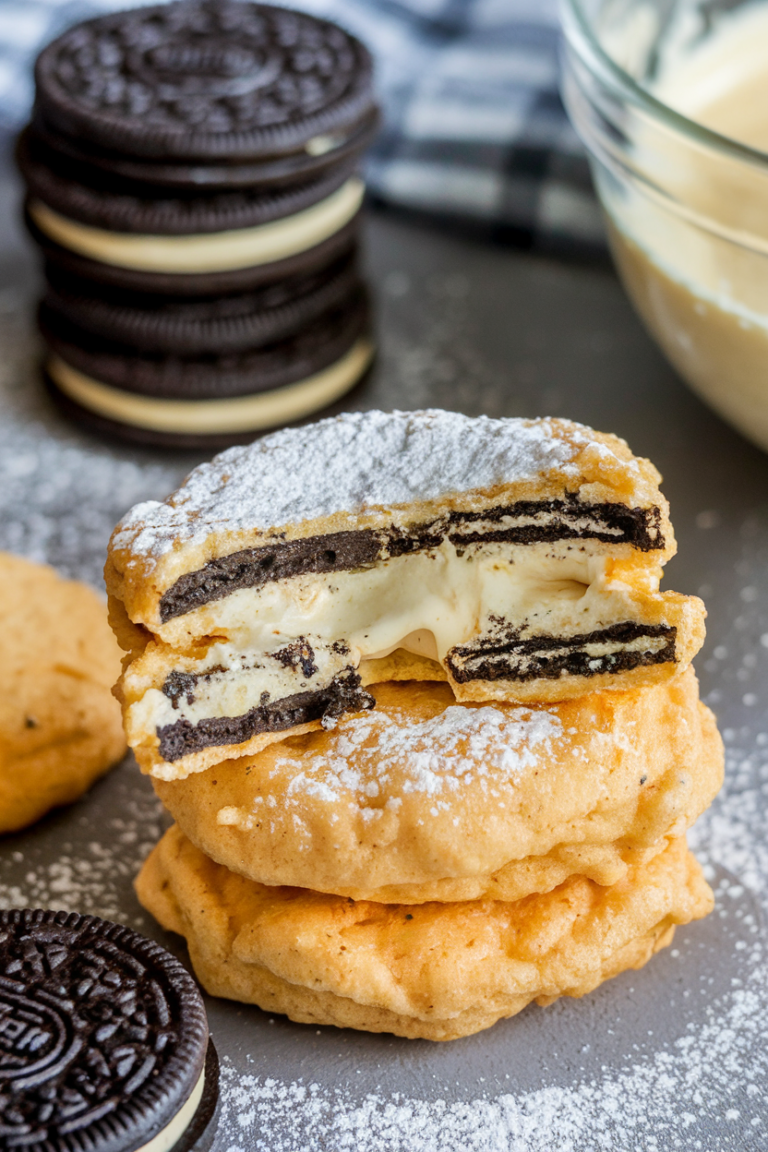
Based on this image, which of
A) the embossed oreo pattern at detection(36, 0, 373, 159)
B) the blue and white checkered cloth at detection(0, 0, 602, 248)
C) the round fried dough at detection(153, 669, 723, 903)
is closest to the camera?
the round fried dough at detection(153, 669, 723, 903)

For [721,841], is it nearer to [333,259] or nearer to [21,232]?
[333,259]

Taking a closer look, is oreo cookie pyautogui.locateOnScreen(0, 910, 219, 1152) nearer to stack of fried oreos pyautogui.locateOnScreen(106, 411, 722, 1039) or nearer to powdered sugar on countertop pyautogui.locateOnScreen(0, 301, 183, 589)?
stack of fried oreos pyautogui.locateOnScreen(106, 411, 722, 1039)

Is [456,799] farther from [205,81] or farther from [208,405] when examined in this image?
[205,81]

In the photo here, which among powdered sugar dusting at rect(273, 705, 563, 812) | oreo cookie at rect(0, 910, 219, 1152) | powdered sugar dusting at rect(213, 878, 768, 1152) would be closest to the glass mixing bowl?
powdered sugar dusting at rect(273, 705, 563, 812)

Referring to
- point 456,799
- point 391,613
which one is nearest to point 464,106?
point 391,613

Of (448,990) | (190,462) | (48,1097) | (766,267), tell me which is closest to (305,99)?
(190,462)
